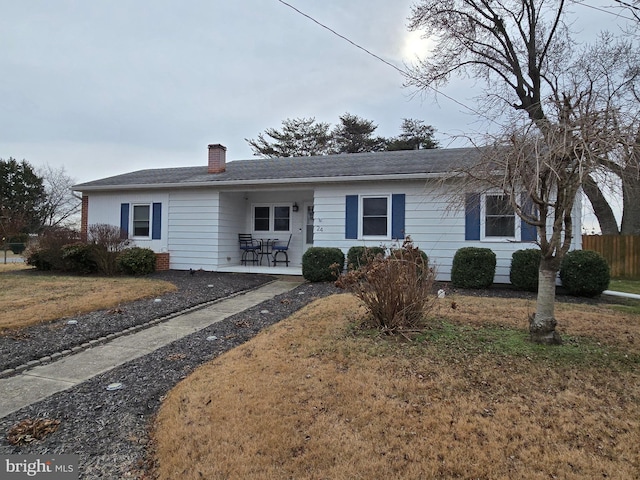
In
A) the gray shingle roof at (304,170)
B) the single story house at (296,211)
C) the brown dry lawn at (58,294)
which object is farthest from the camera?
the gray shingle roof at (304,170)

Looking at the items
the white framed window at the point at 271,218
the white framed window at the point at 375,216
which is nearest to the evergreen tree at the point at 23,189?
the white framed window at the point at 271,218

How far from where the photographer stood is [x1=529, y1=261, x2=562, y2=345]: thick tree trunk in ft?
12.8

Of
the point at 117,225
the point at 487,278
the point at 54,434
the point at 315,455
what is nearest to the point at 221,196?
the point at 117,225

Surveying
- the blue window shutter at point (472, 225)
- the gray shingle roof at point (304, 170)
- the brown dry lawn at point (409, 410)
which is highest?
the gray shingle roof at point (304, 170)

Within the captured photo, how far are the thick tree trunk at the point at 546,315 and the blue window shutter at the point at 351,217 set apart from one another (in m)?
6.10

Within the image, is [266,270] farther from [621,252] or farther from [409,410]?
[621,252]

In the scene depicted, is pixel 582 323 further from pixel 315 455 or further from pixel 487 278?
pixel 315 455

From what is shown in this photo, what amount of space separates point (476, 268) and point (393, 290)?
15.0ft

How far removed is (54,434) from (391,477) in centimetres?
237

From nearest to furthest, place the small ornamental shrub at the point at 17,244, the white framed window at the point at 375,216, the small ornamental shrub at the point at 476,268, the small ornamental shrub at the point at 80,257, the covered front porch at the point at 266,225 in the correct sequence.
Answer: the small ornamental shrub at the point at 476,268 < the white framed window at the point at 375,216 < the small ornamental shrub at the point at 80,257 < the covered front porch at the point at 266,225 < the small ornamental shrub at the point at 17,244

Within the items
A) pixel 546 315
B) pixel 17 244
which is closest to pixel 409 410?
pixel 546 315

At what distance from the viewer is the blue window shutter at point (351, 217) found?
9859mm

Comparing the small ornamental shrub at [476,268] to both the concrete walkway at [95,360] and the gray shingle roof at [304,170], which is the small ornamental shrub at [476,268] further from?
the concrete walkway at [95,360]

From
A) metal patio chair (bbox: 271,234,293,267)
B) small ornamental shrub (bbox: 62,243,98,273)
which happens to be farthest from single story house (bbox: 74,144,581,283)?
small ornamental shrub (bbox: 62,243,98,273)
